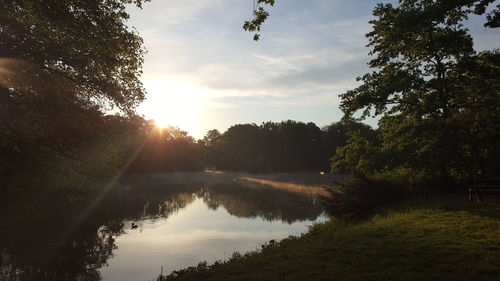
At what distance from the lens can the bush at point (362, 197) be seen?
2223 cm

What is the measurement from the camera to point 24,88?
1401 cm

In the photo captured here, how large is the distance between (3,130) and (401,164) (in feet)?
81.7

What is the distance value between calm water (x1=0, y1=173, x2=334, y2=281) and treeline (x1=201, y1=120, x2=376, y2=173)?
299ft

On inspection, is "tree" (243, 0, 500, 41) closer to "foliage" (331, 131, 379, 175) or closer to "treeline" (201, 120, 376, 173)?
"foliage" (331, 131, 379, 175)

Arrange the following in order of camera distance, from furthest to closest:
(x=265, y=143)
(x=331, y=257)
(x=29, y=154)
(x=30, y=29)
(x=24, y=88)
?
(x=265, y=143) < (x=30, y=29) < (x=24, y=88) < (x=29, y=154) < (x=331, y=257)

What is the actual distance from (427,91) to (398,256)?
20.3 m

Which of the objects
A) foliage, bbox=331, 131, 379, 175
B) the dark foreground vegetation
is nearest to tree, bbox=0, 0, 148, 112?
the dark foreground vegetation

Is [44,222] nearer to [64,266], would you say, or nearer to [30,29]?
[64,266]

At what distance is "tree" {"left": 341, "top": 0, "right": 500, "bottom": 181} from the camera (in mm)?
21438

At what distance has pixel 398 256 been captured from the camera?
34.3 ft

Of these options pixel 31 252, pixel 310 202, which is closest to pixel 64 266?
pixel 31 252

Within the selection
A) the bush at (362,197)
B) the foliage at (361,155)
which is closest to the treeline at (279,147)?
the foliage at (361,155)

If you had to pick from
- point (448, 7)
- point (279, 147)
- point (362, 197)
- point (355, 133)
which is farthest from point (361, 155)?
point (279, 147)

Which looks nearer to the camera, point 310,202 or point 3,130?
point 3,130
